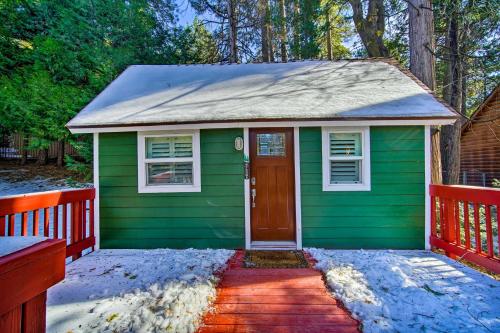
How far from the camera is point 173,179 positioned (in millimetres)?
4574

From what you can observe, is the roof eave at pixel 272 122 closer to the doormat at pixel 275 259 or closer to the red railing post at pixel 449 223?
the red railing post at pixel 449 223

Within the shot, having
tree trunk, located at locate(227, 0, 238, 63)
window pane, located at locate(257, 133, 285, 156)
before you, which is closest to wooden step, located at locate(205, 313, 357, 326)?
window pane, located at locate(257, 133, 285, 156)

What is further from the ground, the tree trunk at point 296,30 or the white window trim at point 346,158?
the tree trunk at point 296,30

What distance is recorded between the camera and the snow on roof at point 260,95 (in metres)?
4.19

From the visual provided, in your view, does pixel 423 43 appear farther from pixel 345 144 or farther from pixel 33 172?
pixel 33 172

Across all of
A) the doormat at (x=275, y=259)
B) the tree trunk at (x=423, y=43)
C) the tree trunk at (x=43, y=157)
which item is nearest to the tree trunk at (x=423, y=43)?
the tree trunk at (x=423, y=43)

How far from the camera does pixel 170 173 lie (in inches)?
180

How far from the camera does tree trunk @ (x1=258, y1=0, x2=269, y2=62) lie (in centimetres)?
1068

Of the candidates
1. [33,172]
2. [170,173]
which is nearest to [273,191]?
[170,173]

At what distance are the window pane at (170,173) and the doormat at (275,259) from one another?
164 centimetres

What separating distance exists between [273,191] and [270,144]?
812 mm

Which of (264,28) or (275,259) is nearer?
(275,259)

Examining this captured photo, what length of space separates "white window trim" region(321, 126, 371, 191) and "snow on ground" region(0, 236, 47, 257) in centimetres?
394

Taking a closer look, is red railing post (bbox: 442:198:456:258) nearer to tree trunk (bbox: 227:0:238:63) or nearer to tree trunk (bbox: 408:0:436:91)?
tree trunk (bbox: 408:0:436:91)
